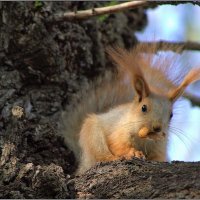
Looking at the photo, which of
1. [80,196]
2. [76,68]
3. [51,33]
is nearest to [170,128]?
[76,68]

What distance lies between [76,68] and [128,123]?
465 millimetres

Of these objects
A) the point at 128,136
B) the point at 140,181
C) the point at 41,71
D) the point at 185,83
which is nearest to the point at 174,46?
the point at 185,83

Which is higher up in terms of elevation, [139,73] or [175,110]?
[139,73]

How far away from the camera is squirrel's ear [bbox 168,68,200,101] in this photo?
2.89m

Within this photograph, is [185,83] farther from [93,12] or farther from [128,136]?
[93,12]

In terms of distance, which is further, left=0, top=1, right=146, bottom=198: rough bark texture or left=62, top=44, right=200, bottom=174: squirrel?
left=62, top=44, right=200, bottom=174: squirrel

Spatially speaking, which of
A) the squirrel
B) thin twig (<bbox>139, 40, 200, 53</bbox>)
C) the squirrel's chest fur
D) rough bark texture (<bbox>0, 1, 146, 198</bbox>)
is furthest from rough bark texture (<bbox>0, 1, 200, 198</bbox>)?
thin twig (<bbox>139, 40, 200, 53</bbox>)

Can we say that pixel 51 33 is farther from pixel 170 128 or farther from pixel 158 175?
pixel 158 175

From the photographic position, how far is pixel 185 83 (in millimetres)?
2945

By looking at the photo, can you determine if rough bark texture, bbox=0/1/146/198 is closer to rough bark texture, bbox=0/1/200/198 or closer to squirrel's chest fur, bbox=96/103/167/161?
rough bark texture, bbox=0/1/200/198

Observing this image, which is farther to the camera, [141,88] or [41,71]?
[141,88]

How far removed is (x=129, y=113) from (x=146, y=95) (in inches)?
5.7

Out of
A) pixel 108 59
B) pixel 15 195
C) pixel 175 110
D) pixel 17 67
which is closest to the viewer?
pixel 15 195

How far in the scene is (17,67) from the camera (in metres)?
2.83
